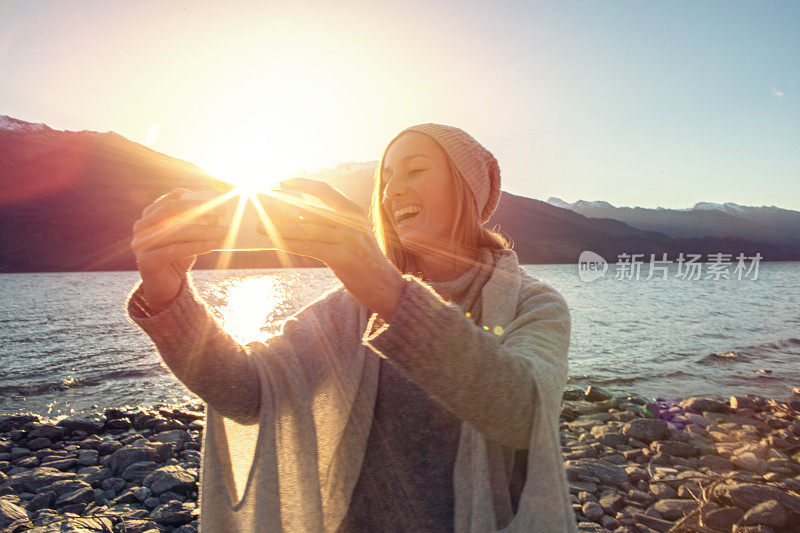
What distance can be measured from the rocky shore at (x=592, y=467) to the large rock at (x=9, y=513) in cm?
2

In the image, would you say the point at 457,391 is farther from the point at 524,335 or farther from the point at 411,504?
the point at 411,504

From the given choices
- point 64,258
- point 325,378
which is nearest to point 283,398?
point 325,378

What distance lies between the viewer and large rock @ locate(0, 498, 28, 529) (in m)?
4.81

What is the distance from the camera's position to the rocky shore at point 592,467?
5.12 metres

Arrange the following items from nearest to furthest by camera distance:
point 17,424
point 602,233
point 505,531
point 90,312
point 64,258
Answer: point 505,531 < point 17,424 < point 90,312 < point 64,258 < point 602,233

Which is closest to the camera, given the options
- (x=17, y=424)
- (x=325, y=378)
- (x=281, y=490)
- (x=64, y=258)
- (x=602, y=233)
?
(x=281, y=490)

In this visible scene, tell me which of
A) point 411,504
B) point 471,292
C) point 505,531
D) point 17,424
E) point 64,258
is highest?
point 471,292

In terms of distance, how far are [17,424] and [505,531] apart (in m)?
11.5

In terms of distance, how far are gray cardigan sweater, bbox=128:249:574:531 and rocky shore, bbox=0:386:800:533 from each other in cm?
462

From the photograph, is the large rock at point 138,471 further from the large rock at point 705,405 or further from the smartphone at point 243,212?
the large rock at point 705,405

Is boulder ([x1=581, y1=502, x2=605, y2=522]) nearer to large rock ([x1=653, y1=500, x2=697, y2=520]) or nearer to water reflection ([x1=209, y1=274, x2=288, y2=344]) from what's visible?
large rock ([x1=653, y1=500, x2=697, y2=520])

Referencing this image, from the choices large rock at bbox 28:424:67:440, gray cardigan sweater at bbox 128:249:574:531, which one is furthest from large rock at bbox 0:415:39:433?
gray cardigan sweater at bbox 128:249:574:531

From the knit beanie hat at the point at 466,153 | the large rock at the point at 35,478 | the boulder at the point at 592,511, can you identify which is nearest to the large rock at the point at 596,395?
the boulder at the point at 592,511

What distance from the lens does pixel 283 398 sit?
5.81 feet
